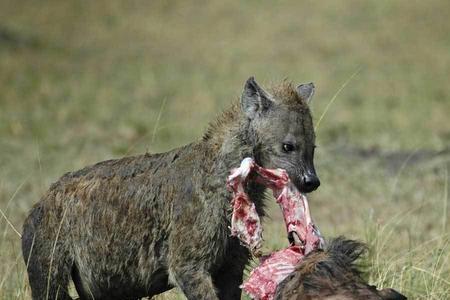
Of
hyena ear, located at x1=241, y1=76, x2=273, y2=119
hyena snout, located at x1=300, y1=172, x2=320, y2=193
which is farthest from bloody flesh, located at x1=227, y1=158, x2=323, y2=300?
hyena ear, located at x1=241, y1=76, x2=273, y2=119

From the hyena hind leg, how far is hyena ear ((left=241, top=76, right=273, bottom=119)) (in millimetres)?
1322

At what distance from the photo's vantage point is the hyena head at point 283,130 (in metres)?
5.73

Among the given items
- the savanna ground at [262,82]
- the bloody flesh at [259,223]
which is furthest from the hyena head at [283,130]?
the savanna ground at [262,82]

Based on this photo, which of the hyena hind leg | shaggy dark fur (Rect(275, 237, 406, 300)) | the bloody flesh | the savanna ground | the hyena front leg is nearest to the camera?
shaggy dark fur (Rect(275, 237, 406, 300))

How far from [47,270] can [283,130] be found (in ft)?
5.04

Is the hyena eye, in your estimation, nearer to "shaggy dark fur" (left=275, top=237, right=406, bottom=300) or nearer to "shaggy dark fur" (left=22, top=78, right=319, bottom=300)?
"shaggy dark fur" (left=22, top=78, right=319, bottom=300)

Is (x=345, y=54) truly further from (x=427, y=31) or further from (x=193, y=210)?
(x=193, y=210)

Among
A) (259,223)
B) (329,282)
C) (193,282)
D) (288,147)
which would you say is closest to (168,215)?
(193,282)

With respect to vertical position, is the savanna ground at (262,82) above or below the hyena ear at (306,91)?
above

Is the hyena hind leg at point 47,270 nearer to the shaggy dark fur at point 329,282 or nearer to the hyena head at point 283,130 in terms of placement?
the hyena head at point 283,130

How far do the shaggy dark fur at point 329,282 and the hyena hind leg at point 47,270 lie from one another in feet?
5.34

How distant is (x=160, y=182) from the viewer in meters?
5.95

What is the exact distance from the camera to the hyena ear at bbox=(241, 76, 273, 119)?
19.4 feet

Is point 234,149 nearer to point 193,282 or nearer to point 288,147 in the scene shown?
point 288,147
